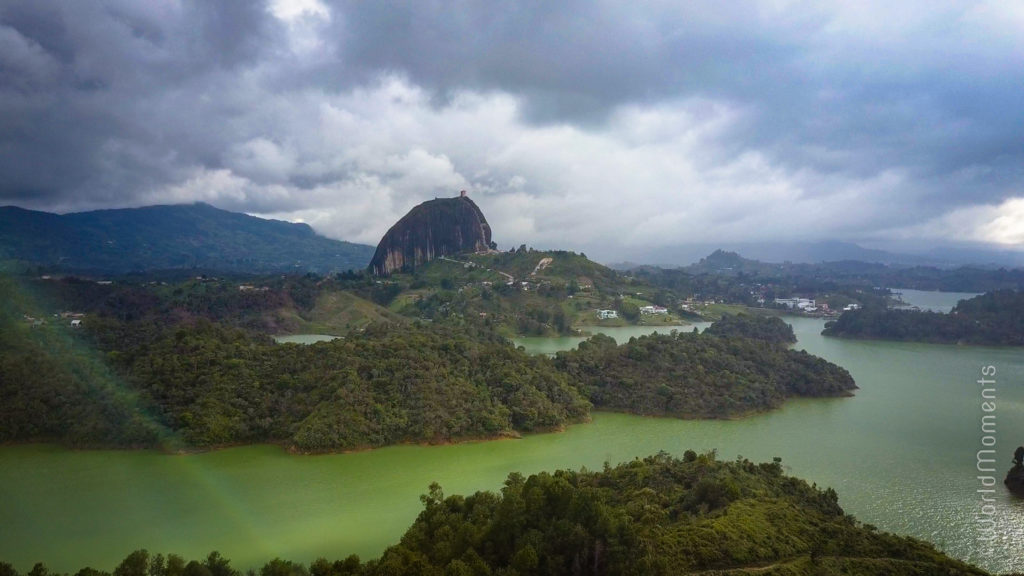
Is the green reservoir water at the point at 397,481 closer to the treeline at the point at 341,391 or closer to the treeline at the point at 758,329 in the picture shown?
the treeline at the point at 341,391

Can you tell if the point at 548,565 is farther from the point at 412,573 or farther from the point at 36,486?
the point at 36,486

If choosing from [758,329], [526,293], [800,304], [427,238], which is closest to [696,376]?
[758,329]

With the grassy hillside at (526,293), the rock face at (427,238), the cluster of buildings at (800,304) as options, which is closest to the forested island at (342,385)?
the grassy hillside at (526,293)

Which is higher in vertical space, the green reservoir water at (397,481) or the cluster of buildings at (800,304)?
the cluster of buildings at (800,304)

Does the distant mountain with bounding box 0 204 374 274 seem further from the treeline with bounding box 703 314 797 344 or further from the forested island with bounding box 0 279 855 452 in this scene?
the treeline with bounding box 703 314 797 344

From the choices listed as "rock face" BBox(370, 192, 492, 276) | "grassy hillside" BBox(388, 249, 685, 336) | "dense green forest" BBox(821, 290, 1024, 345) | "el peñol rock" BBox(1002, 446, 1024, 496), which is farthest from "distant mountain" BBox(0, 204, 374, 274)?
"dense green forest" BBox(821, 290, 1024, 345)

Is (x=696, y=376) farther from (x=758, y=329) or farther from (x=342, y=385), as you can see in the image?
(x=758, y=329)
